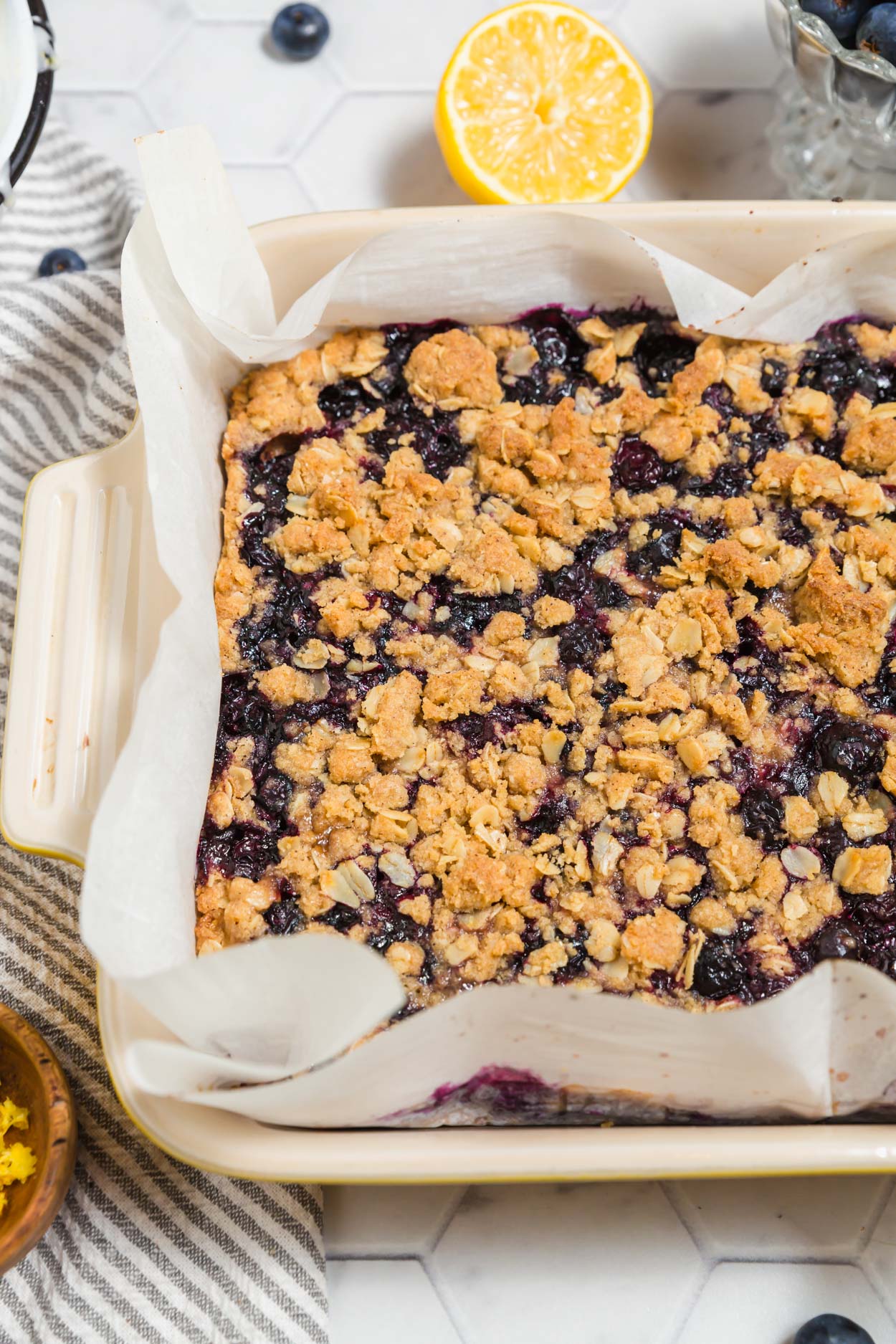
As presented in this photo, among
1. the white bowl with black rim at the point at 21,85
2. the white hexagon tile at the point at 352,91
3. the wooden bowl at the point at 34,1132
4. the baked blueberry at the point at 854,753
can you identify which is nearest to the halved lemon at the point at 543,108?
the white hexagon tile at the point at 352,91

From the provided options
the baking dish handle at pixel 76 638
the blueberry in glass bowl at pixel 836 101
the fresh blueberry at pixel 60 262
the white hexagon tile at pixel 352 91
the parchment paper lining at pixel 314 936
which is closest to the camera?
the parchment paper lining at pixel 314 936

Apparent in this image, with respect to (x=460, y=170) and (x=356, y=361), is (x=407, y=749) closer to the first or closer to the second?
(x=356, y=361)

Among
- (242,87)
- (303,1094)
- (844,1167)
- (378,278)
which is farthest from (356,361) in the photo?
(844,1167)

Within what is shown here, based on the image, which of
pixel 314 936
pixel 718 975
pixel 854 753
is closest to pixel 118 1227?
pixel 314 936

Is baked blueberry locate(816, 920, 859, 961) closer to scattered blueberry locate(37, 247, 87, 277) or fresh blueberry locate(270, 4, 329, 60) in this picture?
scattered blueberry locate(37, 247, 87, 277)

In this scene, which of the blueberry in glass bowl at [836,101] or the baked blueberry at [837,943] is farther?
the blueberry in glass bowl at [836,101]

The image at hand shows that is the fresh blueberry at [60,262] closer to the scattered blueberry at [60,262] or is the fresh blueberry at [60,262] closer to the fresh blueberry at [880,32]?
the scattered blueberry at [60,262]

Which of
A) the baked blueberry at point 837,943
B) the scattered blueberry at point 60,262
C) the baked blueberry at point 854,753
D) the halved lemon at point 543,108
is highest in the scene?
the halved lemon at point 543,108
